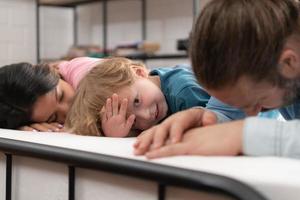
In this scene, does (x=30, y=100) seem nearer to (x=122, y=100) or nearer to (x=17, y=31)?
(x=122, y=100)

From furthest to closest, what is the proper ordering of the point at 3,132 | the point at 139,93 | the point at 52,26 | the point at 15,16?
the point at 52,26
the point at 15,16
the point at 139,93
the point at 3,132

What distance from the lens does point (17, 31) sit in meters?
3.19

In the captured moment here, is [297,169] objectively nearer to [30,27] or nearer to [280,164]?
[280,164]

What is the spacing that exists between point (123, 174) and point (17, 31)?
2.79m

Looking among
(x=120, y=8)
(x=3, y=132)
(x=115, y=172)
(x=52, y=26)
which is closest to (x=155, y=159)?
(x=115, y=172)

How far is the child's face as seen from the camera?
1089mm

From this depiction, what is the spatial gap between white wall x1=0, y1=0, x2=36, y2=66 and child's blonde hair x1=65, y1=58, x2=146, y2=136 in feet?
6.85

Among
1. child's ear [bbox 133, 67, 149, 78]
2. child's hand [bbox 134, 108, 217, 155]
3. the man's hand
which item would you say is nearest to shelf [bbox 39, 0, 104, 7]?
child's ear [bbox 133, 67, 149, 78]

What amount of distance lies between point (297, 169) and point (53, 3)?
9.81 ft

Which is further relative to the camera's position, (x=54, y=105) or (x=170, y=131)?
(x=54, y=105)

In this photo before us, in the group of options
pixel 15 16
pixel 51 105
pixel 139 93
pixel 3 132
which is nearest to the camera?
pixel 3 132

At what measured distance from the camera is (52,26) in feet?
11.2

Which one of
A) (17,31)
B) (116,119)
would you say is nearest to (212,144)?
(116,119)

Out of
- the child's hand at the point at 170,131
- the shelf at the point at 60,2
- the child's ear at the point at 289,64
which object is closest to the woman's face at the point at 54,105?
the child's hand at the point at 170,131
